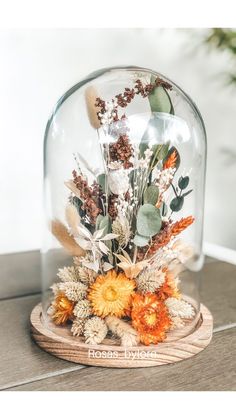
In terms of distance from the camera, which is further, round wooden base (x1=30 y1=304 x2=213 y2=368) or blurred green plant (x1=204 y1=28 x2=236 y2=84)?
blurred green plant (x1=204 y1=28 x2=236 y2=84)

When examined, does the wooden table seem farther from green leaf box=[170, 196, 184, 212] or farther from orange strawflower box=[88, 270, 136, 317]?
green leaf box=[170, 196, 184, 212]

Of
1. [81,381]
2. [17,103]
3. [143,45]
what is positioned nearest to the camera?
[81,381]

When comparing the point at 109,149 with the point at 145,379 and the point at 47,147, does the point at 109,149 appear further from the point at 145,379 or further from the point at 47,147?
the point at 145,379

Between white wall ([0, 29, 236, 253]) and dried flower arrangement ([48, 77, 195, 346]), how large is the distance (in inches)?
23.8

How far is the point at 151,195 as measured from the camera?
0.64 m

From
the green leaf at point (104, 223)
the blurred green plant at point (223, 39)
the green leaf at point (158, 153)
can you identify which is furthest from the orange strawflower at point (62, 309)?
the blurred green plant at point (223, 39)

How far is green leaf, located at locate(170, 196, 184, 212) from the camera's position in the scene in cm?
67

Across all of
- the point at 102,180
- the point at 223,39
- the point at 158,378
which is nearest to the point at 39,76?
the point at 223,39

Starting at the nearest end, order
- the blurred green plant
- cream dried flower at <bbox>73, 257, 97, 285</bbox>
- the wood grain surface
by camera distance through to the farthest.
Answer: the wood grain surface
cream dried flower at <bbox>73, 257, 97, 285</bbox>
the blurred green plant

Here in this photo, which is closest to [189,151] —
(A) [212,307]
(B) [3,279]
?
(A) [212,307]

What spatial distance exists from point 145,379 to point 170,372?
0.03 metres

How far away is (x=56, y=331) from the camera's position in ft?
2.11

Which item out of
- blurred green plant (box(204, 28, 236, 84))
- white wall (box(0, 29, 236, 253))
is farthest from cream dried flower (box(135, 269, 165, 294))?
blurred green plant (box(204, 28, 236, 84))

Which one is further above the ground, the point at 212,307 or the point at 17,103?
the point at 17,103
